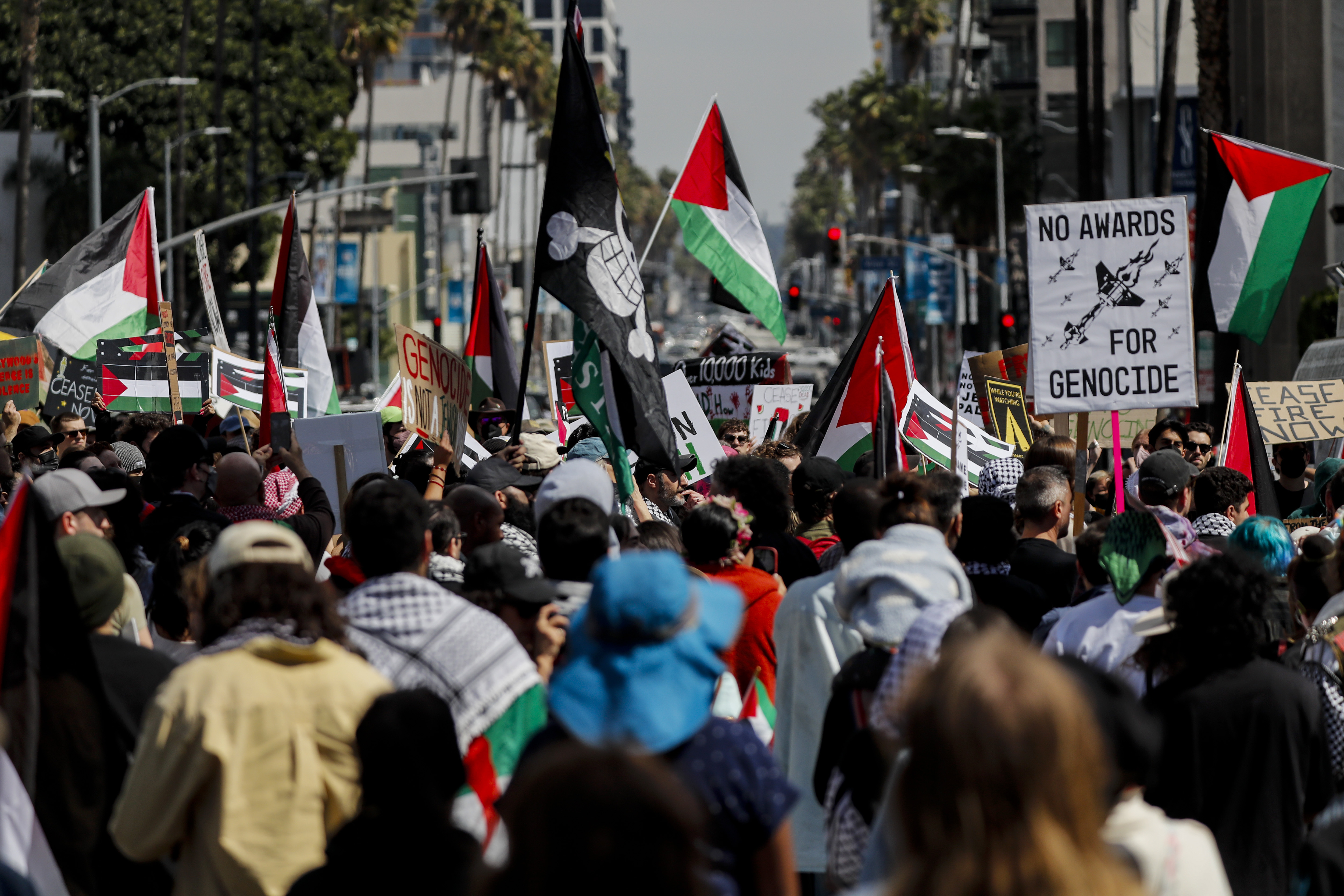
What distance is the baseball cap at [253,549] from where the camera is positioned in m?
4.02

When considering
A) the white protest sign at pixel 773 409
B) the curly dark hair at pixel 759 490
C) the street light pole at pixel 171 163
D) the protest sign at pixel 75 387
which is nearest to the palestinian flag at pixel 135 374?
the protest sign at pixel 75 387

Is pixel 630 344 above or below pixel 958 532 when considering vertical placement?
above

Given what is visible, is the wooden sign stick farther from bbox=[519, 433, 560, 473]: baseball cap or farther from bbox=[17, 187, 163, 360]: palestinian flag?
bbox=[519, 433, 560, 473]: baseball cap

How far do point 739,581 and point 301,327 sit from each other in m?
7.90

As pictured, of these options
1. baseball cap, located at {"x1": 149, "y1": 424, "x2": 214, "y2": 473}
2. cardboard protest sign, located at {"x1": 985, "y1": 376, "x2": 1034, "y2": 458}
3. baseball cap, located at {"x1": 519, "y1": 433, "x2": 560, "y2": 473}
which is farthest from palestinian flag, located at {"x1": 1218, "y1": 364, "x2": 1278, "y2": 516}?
baseball cap, located at {"x1": 149, "y1": 424, "x2": 214, "y2": 473}

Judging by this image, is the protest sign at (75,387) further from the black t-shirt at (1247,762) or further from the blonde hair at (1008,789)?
the blonde hair at (1008,789)

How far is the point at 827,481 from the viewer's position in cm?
761

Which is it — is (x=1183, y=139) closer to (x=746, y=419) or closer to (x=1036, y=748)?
(x=746, y=419)

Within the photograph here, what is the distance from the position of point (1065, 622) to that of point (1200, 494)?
307 centimetres

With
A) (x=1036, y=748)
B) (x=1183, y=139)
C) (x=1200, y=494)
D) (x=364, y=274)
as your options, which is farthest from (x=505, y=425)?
(x=364, y=274)

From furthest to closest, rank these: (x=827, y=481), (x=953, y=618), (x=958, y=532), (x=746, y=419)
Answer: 1. (x=746, y=419)
2. (x=827, y=481)
3. (x=958, y=532)
4. (x=953, y=618)

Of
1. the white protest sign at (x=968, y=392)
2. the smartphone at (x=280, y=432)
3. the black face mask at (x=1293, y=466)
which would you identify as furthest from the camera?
the white protest sign at (x=968, y=392)

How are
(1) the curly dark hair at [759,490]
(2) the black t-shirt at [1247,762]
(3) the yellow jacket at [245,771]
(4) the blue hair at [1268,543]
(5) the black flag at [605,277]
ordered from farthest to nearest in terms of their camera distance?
(5) the black flag at [605,277]
(1) the curly dark hair at [759,490]
(4) the blue hair at [1268,543]
(2) the black t-shirt at [1247,762]
(3) the yellow jacket at [245,771]

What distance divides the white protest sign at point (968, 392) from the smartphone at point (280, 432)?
5.86 m
